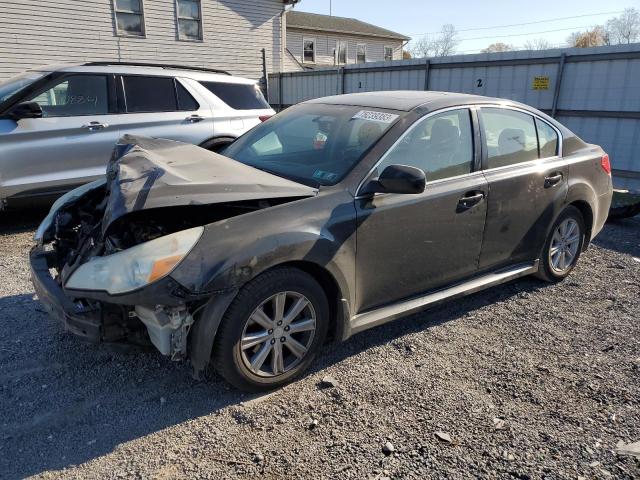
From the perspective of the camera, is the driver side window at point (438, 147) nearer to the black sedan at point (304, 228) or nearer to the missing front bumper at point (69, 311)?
the black sedan at point (304, 228)

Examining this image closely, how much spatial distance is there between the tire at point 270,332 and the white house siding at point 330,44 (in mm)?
29631

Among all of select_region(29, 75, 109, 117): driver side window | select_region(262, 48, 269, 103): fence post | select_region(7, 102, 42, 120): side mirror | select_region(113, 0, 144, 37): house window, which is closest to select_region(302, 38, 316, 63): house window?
select_region(262, 48, 269, 103): fence post

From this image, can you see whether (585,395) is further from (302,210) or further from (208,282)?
(208,282)

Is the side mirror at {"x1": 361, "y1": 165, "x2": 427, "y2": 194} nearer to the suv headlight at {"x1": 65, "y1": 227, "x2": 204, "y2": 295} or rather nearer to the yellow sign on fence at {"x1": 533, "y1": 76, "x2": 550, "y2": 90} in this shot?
the suv headlight at {"x1": 65, "y1": 227, "x2": 204, "y2": 295}

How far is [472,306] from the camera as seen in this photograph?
438 cm

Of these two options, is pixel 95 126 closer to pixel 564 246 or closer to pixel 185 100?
pixel 185 100

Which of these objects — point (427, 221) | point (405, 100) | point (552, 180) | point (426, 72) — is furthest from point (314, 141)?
point (426, 72)

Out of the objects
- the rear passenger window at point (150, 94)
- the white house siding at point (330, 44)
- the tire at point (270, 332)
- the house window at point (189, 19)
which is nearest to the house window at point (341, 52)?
the white house siding at point (330, 44)

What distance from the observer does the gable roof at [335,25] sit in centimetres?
3100

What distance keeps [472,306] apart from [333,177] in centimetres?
187

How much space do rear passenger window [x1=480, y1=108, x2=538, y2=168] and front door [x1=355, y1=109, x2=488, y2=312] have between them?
0.20m

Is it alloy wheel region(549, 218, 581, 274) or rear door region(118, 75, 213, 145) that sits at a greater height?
rear door region(118, 75, 213, 145)

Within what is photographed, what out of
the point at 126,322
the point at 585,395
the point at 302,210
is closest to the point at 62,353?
the point at 126,322

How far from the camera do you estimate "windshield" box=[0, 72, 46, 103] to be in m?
5.82
